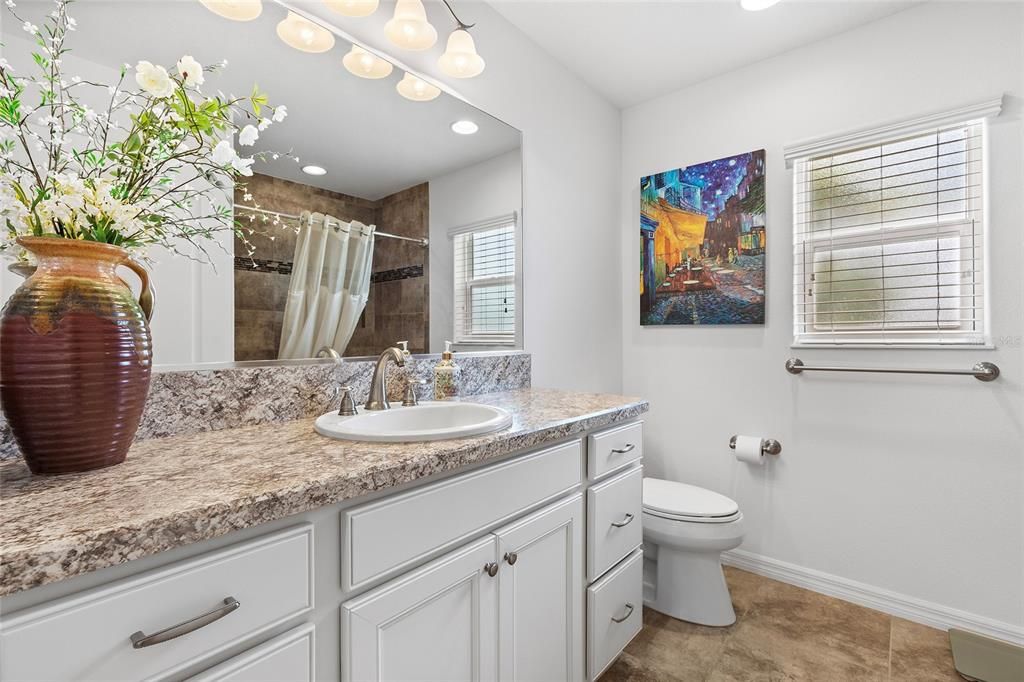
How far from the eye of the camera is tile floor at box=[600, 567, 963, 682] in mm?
1600

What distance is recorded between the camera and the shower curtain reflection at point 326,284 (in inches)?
52.4

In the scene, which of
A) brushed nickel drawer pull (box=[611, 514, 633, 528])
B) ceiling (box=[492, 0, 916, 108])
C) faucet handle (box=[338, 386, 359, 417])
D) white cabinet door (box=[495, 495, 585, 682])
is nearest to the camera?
white cabinet door (box=[495, 495, 585, 682])

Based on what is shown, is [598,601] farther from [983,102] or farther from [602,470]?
[983,102]

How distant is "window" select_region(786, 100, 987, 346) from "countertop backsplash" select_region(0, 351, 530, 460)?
1798 millimetres

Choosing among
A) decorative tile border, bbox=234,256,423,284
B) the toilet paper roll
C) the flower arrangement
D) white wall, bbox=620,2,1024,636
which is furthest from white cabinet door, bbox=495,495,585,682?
white wall, bbox=620,2,1024,636

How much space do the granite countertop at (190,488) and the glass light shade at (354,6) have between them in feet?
3.85

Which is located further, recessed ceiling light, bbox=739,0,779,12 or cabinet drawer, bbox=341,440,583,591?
recessed ceiling light, bbox=739,0,779,12

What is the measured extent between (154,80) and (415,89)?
982 millimetres

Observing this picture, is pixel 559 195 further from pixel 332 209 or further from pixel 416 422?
pixel 416 422

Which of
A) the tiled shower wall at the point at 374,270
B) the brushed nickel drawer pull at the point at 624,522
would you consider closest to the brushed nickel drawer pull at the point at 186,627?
the tiled shower wall at the point at 374,270

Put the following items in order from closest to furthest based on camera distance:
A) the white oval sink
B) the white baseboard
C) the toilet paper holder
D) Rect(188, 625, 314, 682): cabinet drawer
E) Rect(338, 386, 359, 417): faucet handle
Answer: Rect(188, 625, 314, 682): cabinet drawer → the white oval sink → Rect(338, 386, 359, 417): faucet handle → the white baseboard → the toilet paper holder

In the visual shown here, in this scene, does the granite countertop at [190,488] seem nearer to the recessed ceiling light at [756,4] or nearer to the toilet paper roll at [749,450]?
the toilet paper roll at [749,450]

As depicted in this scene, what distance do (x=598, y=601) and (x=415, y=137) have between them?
1658 millimetres

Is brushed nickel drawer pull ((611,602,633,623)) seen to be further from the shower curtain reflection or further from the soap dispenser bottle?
the shower curtain reflection
